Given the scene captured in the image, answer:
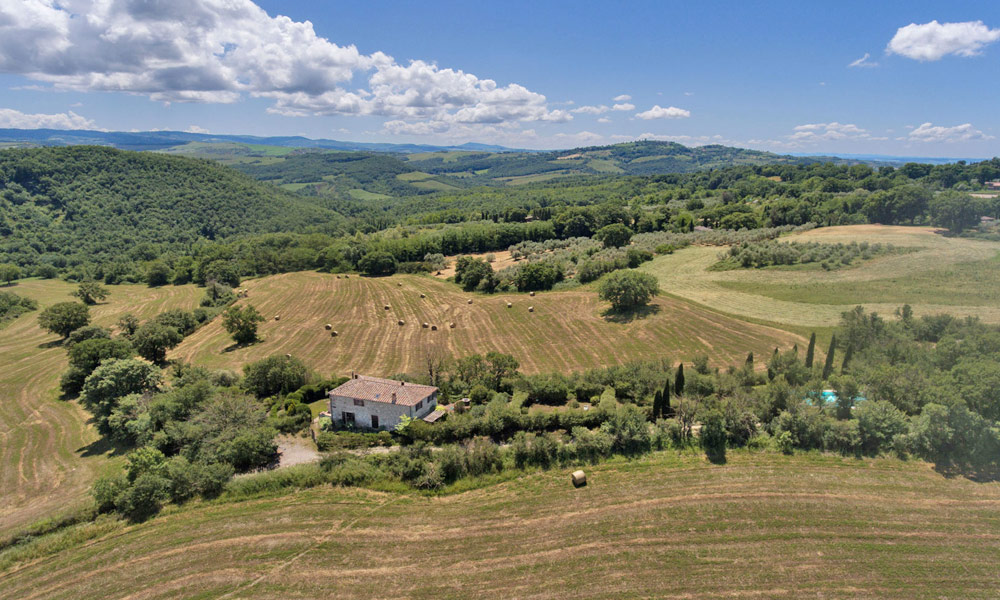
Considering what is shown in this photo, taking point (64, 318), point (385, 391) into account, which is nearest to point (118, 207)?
point (64, 318)

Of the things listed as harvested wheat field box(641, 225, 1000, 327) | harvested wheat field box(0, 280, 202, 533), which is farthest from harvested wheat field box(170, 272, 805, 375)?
harvested wheat field box(0, 280, 202, 533)

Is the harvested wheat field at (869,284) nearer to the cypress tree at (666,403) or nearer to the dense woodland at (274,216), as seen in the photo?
the dense woodland at (274,216)

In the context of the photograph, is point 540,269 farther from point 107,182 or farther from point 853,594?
point 107,182

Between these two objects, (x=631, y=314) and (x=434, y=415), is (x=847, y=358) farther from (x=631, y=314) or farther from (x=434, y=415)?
(x=434, y=415)

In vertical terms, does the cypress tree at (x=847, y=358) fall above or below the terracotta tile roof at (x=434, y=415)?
above

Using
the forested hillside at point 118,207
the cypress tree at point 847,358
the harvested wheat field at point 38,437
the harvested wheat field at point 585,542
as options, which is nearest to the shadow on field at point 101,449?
the harvested wheat field at point 38,437

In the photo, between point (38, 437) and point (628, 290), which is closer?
point (38, 437)

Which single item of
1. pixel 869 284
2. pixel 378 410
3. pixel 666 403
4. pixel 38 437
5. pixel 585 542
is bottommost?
pixel 38 437
